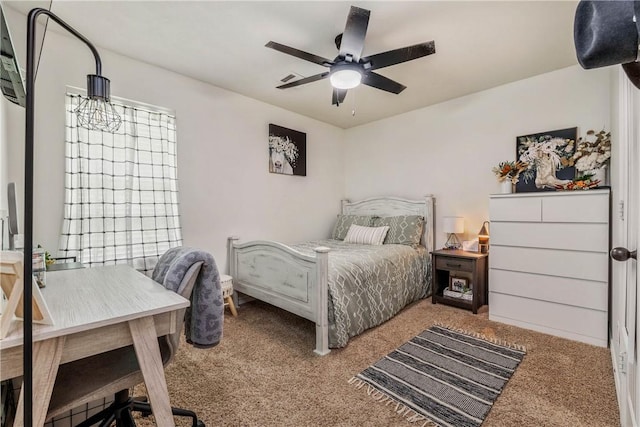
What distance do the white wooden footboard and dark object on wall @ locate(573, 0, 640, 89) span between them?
1.77 meters

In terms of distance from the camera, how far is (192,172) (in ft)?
9.75

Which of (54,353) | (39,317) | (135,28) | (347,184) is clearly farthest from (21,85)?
(347,184)

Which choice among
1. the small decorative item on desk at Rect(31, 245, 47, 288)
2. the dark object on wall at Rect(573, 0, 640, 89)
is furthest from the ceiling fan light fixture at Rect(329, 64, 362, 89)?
the small decorative item on desk at Rect(31, 245, 47, 288)

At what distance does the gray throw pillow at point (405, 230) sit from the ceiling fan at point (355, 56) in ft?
5.96

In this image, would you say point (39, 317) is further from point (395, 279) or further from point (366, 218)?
point (366, 218)

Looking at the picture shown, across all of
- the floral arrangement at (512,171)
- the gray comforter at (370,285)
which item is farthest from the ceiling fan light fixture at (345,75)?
the floral arrangement at (512,171)

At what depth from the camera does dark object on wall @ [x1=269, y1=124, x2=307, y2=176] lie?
3674 mm

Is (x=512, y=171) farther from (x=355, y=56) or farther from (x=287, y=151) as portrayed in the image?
(x=287, y=151)

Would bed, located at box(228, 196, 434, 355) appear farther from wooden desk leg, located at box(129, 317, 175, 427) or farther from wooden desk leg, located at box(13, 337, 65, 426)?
wooden desk leg, located at box(13, 337, 65, 426)

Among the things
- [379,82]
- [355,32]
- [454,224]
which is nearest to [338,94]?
[379,82]

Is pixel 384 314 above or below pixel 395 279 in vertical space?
below

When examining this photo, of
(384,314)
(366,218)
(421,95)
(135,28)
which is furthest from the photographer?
(366,218)

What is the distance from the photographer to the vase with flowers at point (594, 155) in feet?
8.13

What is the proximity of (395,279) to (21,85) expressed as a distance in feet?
9.46
